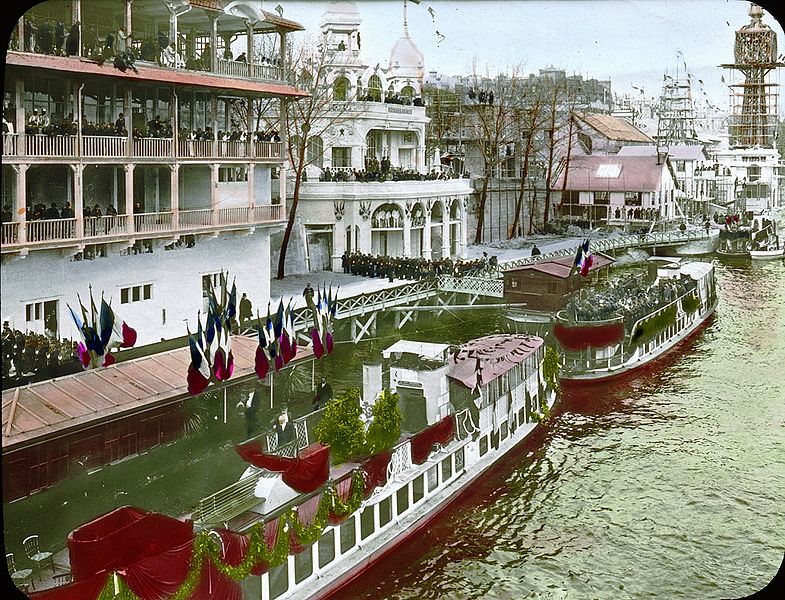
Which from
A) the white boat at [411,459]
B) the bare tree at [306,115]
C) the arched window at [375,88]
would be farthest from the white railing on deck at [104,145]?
the arched window at [375,88]

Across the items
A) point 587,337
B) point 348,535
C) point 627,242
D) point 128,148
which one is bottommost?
point 348,535

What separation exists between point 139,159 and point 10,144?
65.8 inches

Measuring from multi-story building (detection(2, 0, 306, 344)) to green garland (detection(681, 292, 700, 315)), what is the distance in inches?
414

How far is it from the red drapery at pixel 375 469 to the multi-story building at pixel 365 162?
4.21 meters

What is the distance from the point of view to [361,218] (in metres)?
14.7

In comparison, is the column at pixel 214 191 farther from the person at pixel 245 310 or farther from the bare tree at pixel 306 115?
the bare tree at pixel 306 115

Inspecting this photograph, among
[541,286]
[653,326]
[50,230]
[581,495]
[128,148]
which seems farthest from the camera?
[541,286]

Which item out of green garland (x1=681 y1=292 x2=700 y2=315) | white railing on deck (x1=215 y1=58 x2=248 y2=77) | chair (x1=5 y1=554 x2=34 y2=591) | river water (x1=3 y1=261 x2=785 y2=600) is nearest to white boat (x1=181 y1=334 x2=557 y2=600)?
river water (x1=3 y1=261 x2=785 y2=600)

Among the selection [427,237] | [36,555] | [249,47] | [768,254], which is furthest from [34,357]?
[768,254]

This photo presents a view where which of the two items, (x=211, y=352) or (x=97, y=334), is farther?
(x=211, y=352)

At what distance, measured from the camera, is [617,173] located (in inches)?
1363

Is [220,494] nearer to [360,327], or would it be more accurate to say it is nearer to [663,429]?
[360,327]

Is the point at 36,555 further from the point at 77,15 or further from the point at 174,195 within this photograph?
the point at 77,15

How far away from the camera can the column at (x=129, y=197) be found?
10.3 metres
